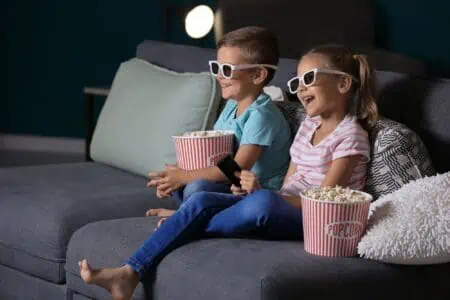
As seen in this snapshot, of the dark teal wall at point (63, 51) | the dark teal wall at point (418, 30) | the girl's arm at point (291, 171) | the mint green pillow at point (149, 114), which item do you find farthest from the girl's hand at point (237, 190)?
the dark teal wall at point (63, 51)

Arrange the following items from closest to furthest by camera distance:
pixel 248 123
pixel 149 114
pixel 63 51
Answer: pixel 248 123
pixel 149 114
pixel 63 51

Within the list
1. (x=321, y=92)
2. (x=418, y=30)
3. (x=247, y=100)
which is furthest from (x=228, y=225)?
(x=418, y=30)

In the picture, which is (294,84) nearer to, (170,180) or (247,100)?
(247,100)

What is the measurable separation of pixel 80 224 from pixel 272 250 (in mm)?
812

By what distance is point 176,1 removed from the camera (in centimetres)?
606

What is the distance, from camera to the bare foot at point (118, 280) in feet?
8.71

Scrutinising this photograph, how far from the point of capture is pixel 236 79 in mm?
3143

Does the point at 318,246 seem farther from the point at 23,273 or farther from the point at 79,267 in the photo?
the point at 23,273

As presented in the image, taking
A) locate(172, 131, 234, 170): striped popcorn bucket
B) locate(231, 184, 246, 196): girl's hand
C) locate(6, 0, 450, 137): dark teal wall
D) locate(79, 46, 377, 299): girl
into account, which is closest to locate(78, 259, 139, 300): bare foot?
locate(79, 46, 377, 299): girl

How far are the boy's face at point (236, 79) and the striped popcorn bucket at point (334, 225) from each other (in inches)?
28.4

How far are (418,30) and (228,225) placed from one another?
3.16 metres

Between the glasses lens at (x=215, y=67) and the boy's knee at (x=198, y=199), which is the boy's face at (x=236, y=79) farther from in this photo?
the boy's knee at (x=198, y=199)

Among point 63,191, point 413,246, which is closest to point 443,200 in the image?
point 413,246

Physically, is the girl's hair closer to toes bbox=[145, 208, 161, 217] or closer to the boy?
the boy
